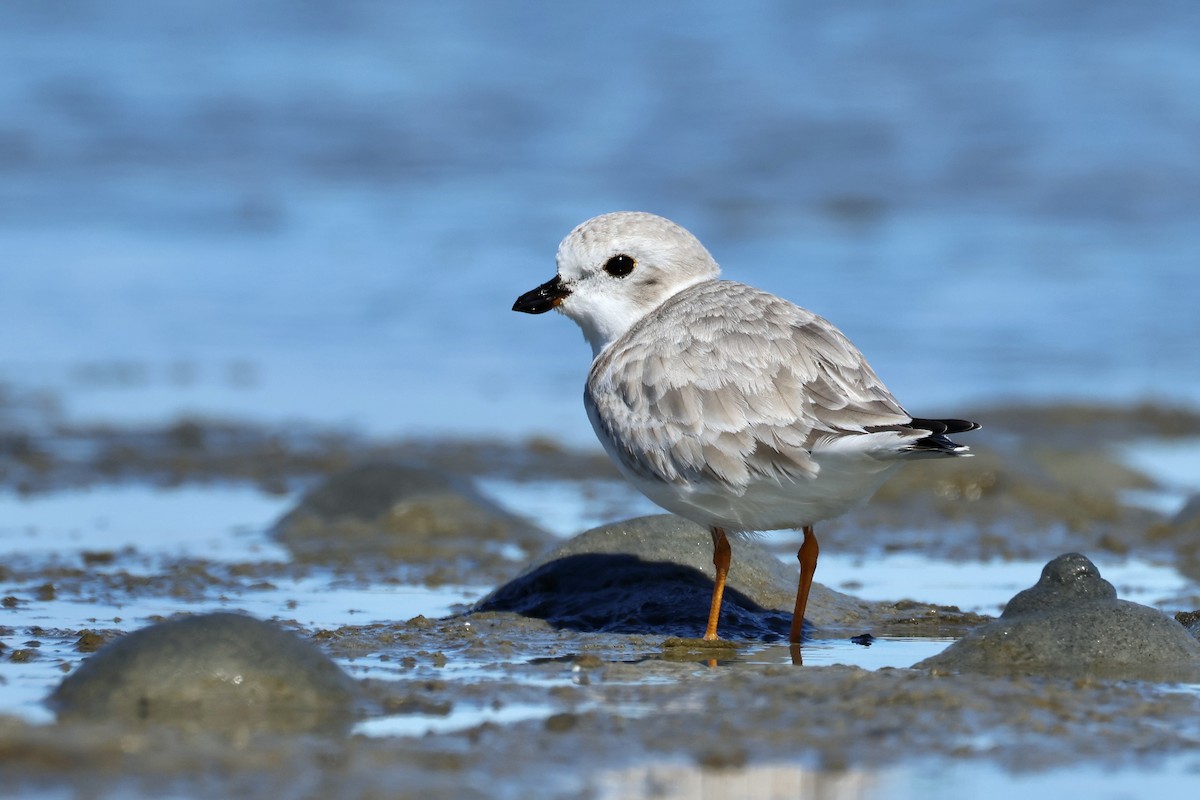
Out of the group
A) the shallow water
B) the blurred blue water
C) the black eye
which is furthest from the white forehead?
the blurred blue water

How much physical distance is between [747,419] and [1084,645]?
1.25m

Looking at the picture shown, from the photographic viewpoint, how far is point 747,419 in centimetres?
523

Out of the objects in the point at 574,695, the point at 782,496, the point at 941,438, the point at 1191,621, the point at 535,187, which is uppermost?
the point at 535,187

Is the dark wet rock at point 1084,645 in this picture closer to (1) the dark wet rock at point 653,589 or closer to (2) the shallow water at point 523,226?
(2) the shallow water at point 523,226

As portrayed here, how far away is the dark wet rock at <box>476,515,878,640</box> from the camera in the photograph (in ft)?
20.2

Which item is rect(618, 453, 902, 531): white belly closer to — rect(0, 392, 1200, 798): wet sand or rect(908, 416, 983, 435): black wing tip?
rect(908, 416, 983, 435): black wing tip

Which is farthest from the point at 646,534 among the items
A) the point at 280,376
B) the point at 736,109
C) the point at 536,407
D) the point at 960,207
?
the point at 736,109

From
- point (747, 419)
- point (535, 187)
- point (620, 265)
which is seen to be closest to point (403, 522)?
point (620, 265)

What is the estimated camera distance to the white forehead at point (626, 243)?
19.7 feet

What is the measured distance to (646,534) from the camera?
6.54 m

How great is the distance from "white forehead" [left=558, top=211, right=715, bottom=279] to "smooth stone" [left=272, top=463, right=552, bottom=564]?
2.14m

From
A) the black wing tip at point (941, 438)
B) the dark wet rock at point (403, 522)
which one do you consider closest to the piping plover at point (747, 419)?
the black wing tip at point (941, 438)

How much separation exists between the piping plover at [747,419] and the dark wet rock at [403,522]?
7.42ft

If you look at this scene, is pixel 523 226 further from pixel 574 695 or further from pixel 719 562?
pixel 574 695
